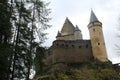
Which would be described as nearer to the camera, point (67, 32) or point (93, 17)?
point (93, 17)

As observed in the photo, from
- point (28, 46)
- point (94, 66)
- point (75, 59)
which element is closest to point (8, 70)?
point (28, 46)

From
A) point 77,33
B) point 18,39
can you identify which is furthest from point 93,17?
point 18,39

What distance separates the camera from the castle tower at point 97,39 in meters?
52.8

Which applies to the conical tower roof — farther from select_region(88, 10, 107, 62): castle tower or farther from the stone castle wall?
the stone castle wall

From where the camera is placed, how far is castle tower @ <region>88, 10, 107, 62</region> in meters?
52.8

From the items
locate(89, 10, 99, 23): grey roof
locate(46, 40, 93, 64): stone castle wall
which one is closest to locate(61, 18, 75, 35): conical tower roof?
locate(89, 10, 99, 23): grey roof

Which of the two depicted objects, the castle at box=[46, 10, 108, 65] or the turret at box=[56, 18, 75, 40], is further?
the turret at box=[56, 18, 75, 40]

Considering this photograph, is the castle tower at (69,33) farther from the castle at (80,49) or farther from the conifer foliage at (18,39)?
the conifer foliage at (18,39)

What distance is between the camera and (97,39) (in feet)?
177

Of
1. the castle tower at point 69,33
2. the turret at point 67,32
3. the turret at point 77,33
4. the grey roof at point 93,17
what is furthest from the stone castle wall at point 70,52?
the turret at point 67,32

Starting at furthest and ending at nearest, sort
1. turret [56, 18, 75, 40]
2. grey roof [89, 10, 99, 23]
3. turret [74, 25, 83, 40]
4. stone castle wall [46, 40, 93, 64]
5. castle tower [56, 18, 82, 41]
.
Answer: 1. turret [56, 18, 75, 40]
2. castle tower [56, 18, 82, 41]
3. turret [74, 25, 83, 40]
4. grey roof [89, 10, 99, 23]
5. stone castle wall [46, 40, 93, 64]

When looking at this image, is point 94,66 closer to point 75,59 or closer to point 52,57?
point 75,59

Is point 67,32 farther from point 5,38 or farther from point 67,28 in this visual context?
point 5,38

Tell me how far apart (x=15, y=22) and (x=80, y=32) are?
136 feet
